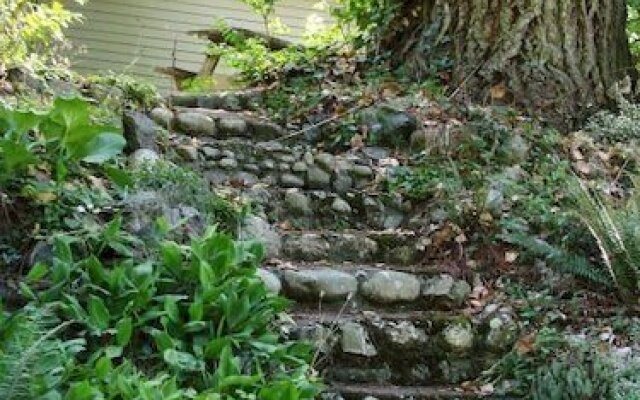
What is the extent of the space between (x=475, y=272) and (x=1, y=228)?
1989 mm

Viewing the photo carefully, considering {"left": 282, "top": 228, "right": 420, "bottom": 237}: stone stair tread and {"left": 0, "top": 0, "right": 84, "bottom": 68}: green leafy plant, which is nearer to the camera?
{"left": 282, "top": 228, "right": 420, "bottom": 237}: stone stair tread

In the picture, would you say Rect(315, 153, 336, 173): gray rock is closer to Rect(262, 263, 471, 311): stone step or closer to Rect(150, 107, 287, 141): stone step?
Rect(150, 107, 287, 141): stone step

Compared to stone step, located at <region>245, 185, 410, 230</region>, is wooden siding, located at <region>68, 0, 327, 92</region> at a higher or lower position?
higher

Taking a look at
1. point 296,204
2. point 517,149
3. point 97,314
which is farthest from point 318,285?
point 517,149

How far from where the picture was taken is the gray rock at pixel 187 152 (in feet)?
14.1

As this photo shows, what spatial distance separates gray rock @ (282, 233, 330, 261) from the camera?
3861 millimetres

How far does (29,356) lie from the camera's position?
→ 7.09ft

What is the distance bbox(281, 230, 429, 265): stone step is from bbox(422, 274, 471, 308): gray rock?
0.90 ft

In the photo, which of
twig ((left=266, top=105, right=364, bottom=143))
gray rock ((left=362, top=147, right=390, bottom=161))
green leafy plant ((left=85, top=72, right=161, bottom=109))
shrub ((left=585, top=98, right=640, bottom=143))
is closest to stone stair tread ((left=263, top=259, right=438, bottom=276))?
gray rock ((left=362, top=147, right=390, bottom=161))

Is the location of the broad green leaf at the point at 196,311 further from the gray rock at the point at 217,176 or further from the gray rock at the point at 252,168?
the gray rock at the point at 252,168

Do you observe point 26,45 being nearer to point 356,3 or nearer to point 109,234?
point 109,234

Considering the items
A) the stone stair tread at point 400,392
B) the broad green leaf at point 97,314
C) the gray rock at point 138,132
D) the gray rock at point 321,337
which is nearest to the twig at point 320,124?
the gray rock at point 138,132

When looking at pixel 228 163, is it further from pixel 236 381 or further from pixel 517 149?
pixel 236 381

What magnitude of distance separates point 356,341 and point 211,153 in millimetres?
1571
